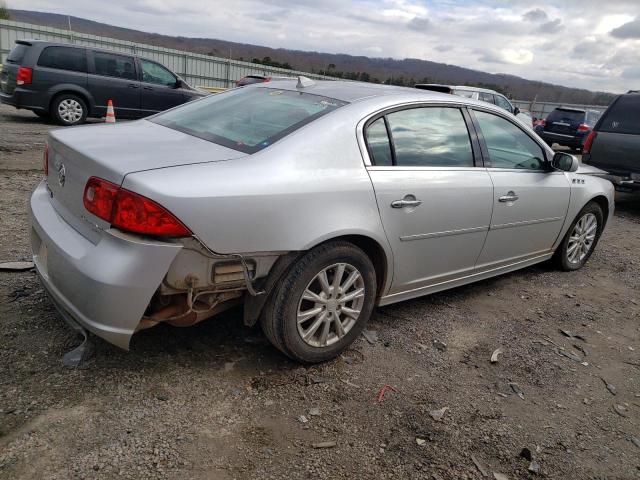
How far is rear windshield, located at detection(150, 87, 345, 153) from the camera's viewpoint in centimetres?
291

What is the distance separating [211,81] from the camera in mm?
23250

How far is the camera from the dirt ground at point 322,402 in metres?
2.30

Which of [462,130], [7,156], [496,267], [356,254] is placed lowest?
[7,156]

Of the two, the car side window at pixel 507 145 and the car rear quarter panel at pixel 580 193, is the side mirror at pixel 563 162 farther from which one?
the car rear quarter panel at pixel 580 193

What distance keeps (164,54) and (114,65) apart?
11.2m

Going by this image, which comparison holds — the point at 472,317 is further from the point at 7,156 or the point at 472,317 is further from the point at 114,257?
the point at 7,156

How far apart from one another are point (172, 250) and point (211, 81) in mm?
22391

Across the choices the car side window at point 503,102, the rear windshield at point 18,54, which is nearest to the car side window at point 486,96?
the car side window at point 503,102

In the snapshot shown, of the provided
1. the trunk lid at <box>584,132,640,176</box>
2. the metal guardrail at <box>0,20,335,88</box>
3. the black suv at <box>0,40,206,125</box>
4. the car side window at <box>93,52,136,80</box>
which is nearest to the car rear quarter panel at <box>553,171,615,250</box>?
the trunk lid at <box>584,132,640,176</box>

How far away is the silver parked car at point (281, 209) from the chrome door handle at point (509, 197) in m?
0.02

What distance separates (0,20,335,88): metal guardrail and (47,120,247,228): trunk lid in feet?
59.4

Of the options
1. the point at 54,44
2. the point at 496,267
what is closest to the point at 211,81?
the point at 54,44

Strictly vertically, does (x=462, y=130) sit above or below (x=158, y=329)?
above

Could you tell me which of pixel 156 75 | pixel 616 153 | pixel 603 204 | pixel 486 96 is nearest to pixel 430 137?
pixel 603 204
